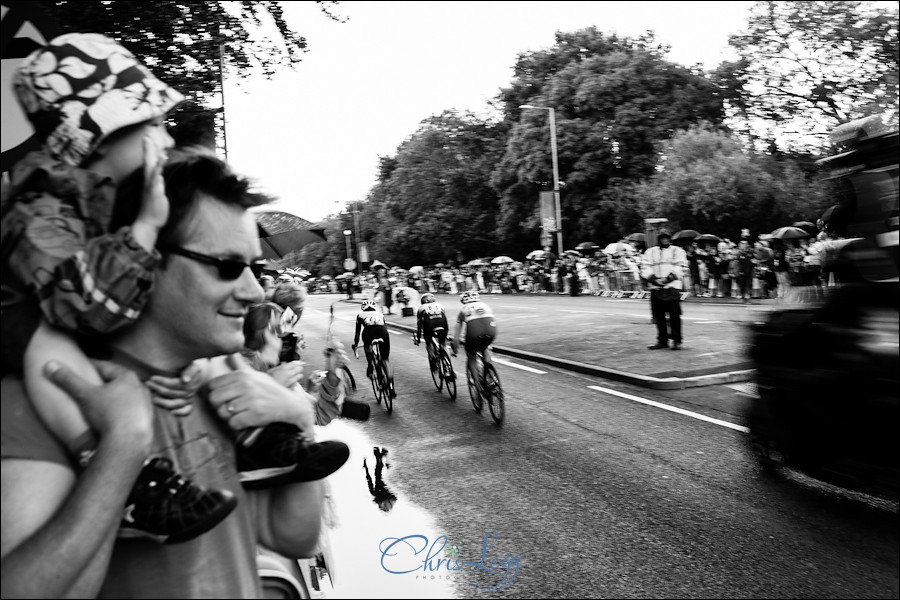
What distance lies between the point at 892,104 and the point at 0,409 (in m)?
5.56

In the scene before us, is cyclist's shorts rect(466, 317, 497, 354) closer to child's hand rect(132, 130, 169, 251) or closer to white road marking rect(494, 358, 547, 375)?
white road marking rect(494, 358, 547, 375)

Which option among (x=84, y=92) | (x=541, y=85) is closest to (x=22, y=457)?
(x=84, y=92)

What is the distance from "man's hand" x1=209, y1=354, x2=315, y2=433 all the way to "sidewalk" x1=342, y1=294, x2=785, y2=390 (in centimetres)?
519

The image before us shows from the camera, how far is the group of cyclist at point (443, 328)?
378 inches

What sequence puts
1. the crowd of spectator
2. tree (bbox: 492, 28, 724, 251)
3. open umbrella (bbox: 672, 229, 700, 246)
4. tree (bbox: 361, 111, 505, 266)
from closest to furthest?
1. the crowd of spectator
2. open umbrella (bbox: 672, 229, 700, 246)
3. tree (bbox: 492, 28, 724, 251)
4. tree (bbox: 361, 111, 505, 266)

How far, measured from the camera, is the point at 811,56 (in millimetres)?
29031

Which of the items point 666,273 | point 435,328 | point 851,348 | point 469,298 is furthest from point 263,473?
point 666,273

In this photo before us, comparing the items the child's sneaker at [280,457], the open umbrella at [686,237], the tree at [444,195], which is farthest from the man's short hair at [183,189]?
the tree at [444,195]

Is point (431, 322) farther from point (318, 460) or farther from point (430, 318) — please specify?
point (318, 460)

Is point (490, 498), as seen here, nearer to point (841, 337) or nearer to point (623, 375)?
point (841, 337)

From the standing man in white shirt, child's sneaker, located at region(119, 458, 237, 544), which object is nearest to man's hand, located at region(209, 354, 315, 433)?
child's sneaker, located at region(119, 458, 237, 544)

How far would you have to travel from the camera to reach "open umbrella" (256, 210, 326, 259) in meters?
2.54

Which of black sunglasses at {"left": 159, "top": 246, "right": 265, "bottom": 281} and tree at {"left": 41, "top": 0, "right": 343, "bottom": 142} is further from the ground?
tree at {"left": 41, "top": 0, "right": 343, "bottom": 142}

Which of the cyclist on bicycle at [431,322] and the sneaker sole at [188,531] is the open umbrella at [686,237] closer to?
the cyclist on bicycle at [431,322]
